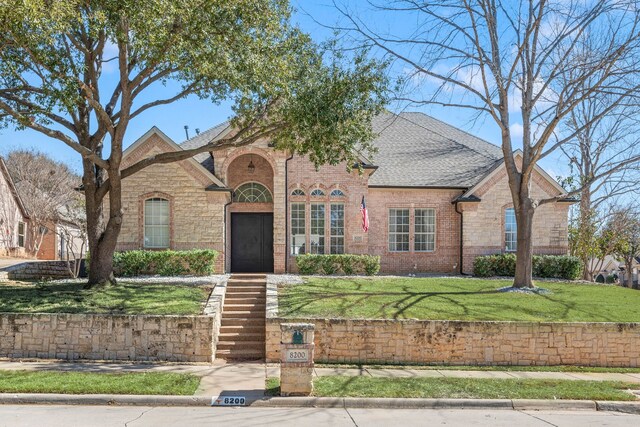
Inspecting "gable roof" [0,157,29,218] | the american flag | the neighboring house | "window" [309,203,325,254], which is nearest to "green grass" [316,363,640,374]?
the american flag

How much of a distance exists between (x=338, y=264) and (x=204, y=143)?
8.02m

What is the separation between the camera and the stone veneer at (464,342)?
13555mm

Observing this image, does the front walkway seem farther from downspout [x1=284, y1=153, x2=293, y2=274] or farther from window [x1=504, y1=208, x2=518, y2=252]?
window [x1=504, y1=208, x2=518, y2=252]

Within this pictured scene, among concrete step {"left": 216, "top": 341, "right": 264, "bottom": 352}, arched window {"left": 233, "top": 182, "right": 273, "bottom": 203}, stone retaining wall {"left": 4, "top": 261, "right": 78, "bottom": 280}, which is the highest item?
arched window {"left": 233, "top": 182, "right": 273, "bottom": 203}

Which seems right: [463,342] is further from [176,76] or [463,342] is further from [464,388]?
[176,76]

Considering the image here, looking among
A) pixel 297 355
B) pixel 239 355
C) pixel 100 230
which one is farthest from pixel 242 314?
pixel 297 355

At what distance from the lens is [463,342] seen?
13.7 meters

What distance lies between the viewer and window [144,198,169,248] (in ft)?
71.5

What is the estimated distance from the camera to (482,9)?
1877 centimetres

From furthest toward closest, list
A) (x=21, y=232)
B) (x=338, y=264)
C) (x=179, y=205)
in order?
(x=21, y=232)
(x=338, y=264)
(x=179, y=205)

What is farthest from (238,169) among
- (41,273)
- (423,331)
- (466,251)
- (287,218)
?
(423,331)

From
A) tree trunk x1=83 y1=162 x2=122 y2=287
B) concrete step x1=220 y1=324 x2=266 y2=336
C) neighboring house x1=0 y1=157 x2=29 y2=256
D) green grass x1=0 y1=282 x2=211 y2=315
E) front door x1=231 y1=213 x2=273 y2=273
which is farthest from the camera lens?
neighboring house x1=0 y1=157 x2=29 y2=256

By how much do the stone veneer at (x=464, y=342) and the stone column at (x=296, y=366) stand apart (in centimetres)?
332

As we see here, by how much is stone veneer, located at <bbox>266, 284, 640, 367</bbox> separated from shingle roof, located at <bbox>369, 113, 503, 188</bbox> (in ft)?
34.8
